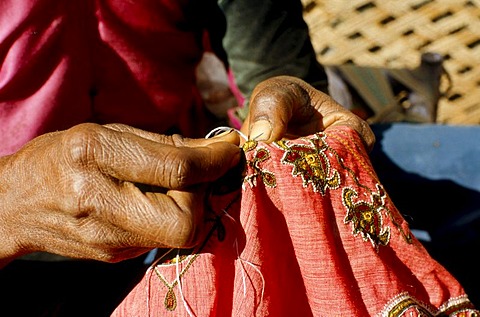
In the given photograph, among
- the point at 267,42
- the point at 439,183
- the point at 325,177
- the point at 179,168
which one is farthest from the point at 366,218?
the point at 439,183

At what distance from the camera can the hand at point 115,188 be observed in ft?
1.89

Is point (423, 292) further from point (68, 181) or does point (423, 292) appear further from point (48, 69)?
point (48, 69)

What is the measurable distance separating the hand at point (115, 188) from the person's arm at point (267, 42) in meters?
0.57

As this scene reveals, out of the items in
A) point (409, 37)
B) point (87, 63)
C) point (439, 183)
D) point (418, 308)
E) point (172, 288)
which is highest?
point (87, 63)

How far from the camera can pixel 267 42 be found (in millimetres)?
1167

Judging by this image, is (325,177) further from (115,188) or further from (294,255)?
(115,188)

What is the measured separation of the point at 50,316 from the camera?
3.07ft

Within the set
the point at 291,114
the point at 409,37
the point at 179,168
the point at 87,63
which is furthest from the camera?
the point at 409,37

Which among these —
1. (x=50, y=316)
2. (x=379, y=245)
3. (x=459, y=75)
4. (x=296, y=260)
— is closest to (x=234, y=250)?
(x=296, y=260)

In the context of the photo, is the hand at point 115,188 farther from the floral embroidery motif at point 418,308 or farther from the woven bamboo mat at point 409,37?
the woven bamboo mat at point 409,37

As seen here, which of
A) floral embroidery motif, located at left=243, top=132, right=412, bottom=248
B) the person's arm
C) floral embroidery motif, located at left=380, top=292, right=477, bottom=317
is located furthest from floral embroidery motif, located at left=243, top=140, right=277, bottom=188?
the person's arm

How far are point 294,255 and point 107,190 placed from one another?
0.27 meters

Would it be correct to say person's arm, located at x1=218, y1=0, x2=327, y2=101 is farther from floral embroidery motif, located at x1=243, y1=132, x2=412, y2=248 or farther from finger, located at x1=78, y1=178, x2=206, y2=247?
finger, located at x1=78, y1=178, x2=206, y2=247

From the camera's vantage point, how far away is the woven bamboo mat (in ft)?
6.87
